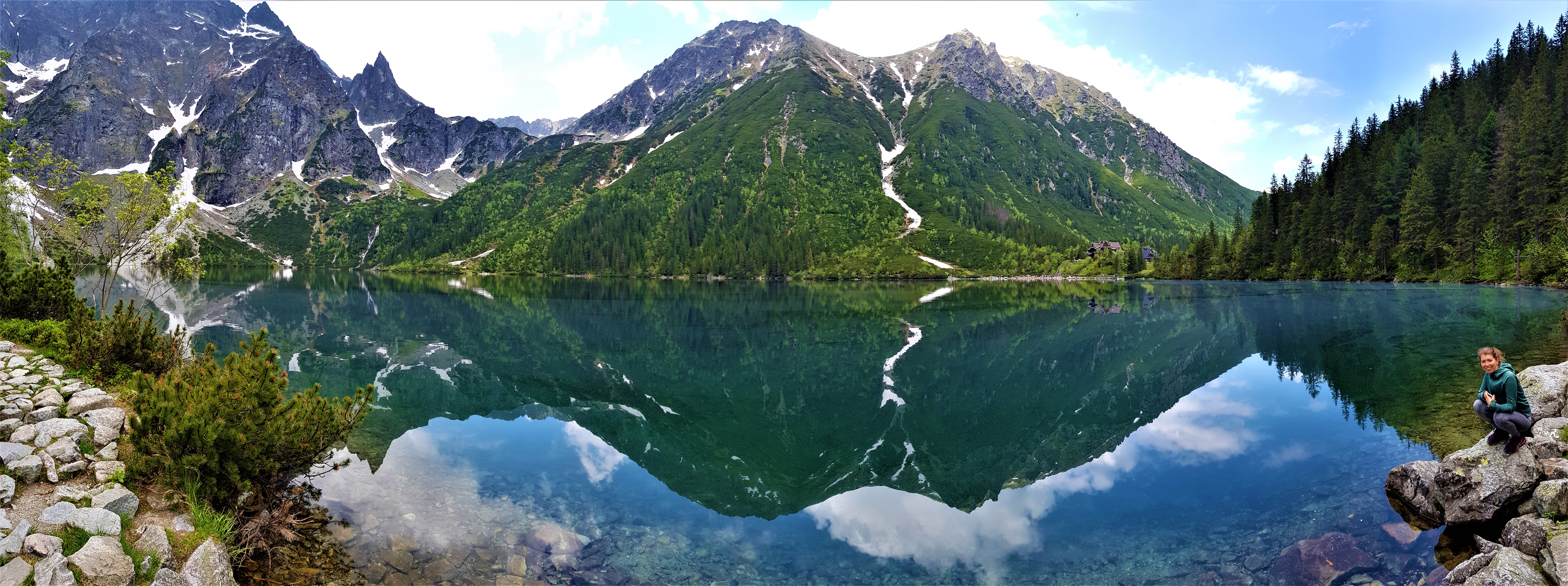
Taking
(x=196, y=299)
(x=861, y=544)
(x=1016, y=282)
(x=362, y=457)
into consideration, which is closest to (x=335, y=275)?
(x=196, y=299)

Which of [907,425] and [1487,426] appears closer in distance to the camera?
[1487,426]

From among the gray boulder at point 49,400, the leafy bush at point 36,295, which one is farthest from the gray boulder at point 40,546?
the leafy bush at point 36,295

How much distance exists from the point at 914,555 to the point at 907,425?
29.2 ft

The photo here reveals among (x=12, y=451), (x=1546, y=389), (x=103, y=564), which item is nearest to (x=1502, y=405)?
(x=1546, y=389)

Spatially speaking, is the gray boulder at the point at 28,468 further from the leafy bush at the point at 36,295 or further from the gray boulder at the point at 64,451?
the leafy bush at the point at 36,295

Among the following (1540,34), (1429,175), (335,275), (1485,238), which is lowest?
(335,275)

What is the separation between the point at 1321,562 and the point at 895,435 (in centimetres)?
1010

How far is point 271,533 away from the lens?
35.1 feet

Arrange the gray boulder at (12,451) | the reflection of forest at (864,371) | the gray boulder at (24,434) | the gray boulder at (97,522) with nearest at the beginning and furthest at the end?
the gray boulder at (97,522) < the gray boulder at (12,451) < the gray boulder at (24,434) < the reflection of forest at (864,371)

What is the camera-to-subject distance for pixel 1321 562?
10.3 metres

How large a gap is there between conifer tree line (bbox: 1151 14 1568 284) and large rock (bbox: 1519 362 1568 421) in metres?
75.4

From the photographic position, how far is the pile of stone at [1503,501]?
873 centimetres

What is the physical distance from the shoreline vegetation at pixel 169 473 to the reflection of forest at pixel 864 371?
560 centimetres

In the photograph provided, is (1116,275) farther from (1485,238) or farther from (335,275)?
(335,275)
